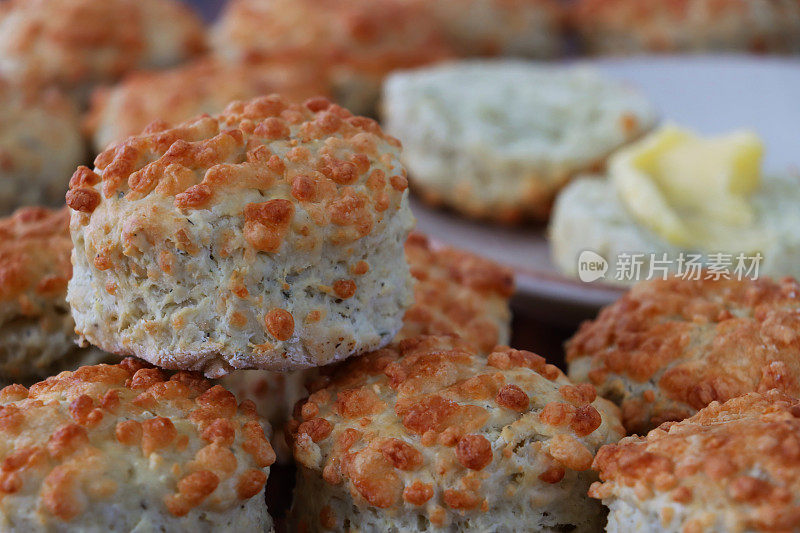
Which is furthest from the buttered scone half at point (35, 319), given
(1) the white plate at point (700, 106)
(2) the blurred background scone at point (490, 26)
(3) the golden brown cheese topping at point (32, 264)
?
(2) the blurred background scone at point (490, 26)

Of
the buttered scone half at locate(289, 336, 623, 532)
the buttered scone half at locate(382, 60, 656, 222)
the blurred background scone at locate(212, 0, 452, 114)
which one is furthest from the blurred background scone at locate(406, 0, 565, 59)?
the buttered scone half at locate(289, 336, 623, 532)

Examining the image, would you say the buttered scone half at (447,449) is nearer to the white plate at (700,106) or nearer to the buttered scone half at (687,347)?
the buttered scone half at (687,347)

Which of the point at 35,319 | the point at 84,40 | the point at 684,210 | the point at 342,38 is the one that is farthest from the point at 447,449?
the point at 84,40

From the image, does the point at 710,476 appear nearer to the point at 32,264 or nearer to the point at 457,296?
the point at 457,296

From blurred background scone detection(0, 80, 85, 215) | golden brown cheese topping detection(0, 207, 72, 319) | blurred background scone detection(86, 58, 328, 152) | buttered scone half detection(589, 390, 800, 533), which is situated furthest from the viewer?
blurred background scone detection(86, 58, 328, 152)

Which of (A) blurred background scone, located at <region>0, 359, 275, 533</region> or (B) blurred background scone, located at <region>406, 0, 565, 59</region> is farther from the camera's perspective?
(B) blurred background scone, located at <region>406, 0, 565, 59</region>

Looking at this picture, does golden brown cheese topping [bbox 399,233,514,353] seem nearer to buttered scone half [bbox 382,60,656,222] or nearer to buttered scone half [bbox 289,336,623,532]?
buttered scone half [bbox 289,336,623,532]

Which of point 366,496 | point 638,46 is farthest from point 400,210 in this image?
point 638,46
